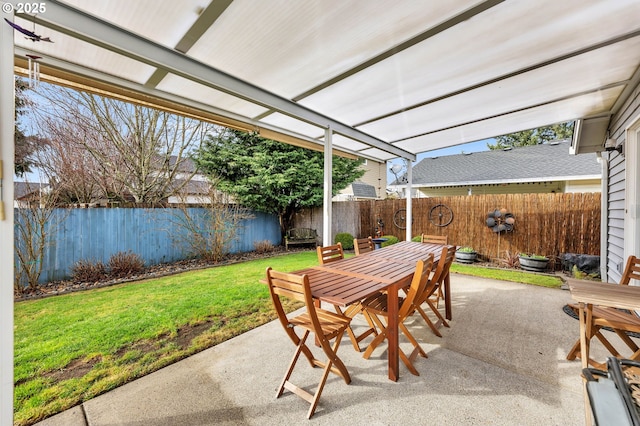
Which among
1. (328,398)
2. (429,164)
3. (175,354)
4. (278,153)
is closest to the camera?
(328,398)

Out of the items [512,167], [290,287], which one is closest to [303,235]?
[290,287]

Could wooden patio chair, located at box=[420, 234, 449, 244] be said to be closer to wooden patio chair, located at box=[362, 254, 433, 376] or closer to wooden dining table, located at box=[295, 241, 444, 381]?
wooden dining table, located at box=[295, 241, 444, 381]

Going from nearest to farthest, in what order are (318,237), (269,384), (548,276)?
1. (269,384)
2. (548,276)
3. (318,237)

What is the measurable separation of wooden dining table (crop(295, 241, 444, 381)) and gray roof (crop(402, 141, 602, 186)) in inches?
384

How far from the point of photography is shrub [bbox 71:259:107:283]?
533cm

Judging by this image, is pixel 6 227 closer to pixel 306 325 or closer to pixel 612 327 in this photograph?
pixel 306 325

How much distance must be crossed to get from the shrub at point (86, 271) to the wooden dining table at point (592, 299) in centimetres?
760

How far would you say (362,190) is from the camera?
61.4ft

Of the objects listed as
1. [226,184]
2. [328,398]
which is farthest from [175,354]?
[226,184]

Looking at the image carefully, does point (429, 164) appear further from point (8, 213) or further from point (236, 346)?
point (8, 213)

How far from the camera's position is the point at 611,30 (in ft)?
7.27

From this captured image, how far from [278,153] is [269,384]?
24.8 ft

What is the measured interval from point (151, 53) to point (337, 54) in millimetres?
1639

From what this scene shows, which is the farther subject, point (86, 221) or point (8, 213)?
point (86, 221)
